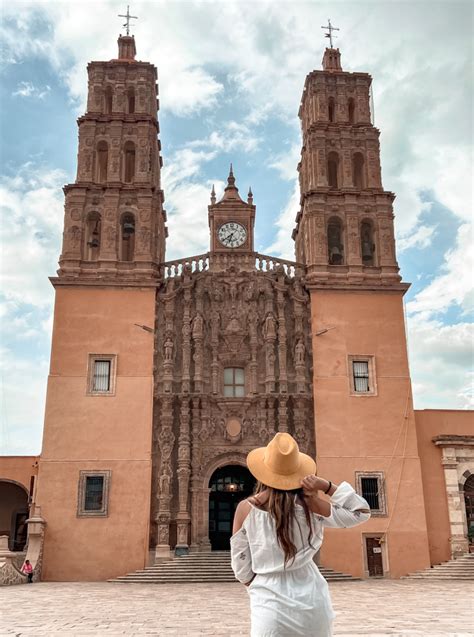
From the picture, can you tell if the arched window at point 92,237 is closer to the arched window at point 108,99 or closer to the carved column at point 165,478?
the arched window at point 108,99

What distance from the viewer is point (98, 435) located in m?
21.7

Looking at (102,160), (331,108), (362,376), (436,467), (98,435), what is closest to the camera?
(98,435)

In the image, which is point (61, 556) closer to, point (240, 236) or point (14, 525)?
point (14, 525)

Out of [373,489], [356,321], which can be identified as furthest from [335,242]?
[373,489]

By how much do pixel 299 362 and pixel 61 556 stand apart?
973 centimetres

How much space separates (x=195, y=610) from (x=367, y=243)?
1704 cm

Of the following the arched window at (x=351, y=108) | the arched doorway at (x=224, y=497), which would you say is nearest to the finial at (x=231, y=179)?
the arched window at (x=351, y=108)

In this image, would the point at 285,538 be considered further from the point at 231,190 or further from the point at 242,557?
the point at 231,190

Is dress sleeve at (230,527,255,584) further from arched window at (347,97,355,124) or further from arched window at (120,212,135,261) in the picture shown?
arched window at (347,97,355,124)

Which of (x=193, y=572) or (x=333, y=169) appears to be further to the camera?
(x=333, y=169)

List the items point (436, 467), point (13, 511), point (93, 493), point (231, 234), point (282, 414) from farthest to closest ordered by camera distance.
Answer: point (13, 511)
point (231, 234)
point (436, 467)
point (282, 414)
point (93, 493)

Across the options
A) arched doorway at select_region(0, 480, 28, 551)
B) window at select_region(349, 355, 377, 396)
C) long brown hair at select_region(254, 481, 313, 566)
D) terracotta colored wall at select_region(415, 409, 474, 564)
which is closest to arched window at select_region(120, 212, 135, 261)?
window at select_region(349, 355, 377, 396)

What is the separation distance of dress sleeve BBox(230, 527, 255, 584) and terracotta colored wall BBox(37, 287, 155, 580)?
60.1 feet

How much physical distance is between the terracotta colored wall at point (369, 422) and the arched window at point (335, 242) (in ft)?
7.48
